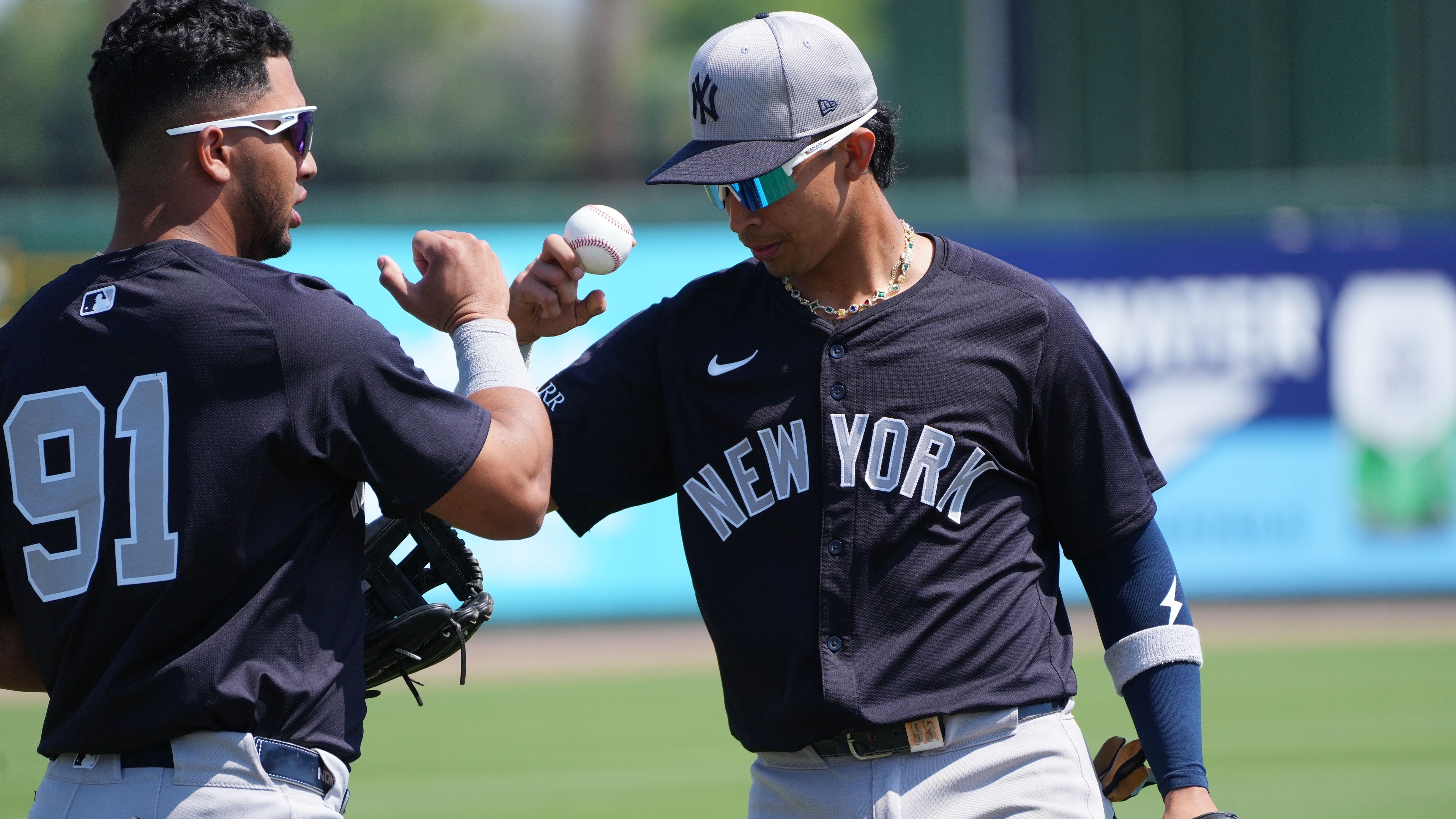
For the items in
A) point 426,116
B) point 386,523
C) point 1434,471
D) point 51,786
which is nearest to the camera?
point 51,786

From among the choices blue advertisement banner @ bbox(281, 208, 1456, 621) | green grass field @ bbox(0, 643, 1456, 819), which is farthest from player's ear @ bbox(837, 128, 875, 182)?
blue advertisement banner @ bbox(281, 208, 1456, 621)

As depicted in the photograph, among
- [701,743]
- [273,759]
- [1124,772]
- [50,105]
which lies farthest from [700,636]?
[50,105]

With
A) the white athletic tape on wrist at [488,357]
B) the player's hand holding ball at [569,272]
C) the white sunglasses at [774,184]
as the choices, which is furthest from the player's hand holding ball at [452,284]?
the white sunglasses at [774,184]

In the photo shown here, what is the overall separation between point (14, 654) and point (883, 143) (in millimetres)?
1911

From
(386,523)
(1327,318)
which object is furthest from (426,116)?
(386,523)

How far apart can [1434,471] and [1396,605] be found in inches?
42.7

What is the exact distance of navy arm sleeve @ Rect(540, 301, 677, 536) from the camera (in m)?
3.11

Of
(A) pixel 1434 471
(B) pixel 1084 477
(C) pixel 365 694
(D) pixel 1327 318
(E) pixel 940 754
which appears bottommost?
(A) pixel 1434 471

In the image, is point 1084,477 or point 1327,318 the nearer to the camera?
point 1084,477

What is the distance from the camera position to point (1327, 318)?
1234 centimetres

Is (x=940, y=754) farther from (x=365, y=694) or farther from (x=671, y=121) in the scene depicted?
(x=671, y=121)

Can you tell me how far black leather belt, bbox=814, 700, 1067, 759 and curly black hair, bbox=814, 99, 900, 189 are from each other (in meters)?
1.10

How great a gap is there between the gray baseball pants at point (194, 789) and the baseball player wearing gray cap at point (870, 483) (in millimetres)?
837

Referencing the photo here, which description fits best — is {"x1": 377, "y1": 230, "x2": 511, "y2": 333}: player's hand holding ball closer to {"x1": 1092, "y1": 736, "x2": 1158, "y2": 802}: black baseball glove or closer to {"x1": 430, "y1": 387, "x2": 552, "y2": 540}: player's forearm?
{"x1": 430, "y1": 387, "x2": 552, "y2": 540}: player's forearm
